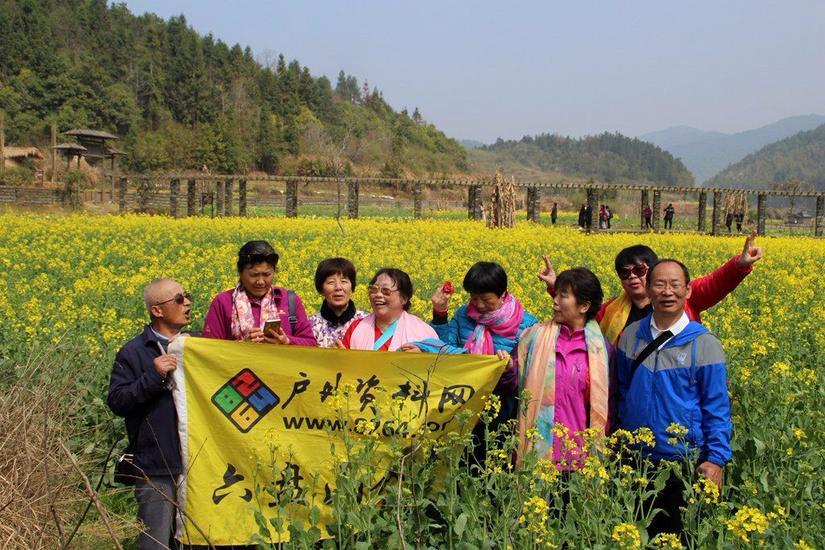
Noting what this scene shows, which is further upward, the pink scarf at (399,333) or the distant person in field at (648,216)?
the distant person in field at (648,216)

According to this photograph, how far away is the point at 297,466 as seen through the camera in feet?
13.8

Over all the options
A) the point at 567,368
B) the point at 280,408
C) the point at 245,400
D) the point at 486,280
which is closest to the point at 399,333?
the point at 486,280

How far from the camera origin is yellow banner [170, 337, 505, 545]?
4.16 m

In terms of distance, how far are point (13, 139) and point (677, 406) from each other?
239ft

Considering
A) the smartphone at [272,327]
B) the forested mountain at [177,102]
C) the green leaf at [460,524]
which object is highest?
the forested mountain at [177,102]

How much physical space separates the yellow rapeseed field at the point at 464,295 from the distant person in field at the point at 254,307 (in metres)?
1.63

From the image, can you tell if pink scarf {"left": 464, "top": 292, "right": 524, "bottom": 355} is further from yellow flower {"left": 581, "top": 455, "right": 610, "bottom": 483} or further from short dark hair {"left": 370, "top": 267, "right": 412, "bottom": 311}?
yellow flower {"left": 581, "top": 455, "right": 610, "bottom": 483}

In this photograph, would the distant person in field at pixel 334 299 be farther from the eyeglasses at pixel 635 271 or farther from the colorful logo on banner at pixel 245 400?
the eyeglasses at pixel 635 271

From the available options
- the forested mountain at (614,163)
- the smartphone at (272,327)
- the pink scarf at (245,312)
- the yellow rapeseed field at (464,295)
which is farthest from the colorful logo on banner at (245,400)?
the forested mountain at (614,163)

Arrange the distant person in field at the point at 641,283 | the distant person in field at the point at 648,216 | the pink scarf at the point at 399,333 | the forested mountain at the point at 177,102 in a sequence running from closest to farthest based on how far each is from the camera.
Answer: the distant person in field at the point at 641,283 → the pink scarf at the point at 399,333 → the distant person in field at the point at 648,216 → the forested mountain at the point at 177,102

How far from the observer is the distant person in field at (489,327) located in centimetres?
451

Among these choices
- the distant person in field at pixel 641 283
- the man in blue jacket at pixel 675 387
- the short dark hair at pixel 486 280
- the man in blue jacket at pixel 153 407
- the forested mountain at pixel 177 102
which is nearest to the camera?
the man in blue jacket at pixel 675 387

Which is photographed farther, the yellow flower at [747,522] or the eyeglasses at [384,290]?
the eyeglasses at [384,290]

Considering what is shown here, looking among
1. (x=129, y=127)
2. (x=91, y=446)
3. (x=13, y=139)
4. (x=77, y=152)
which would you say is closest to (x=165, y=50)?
(x=129, y=127)
